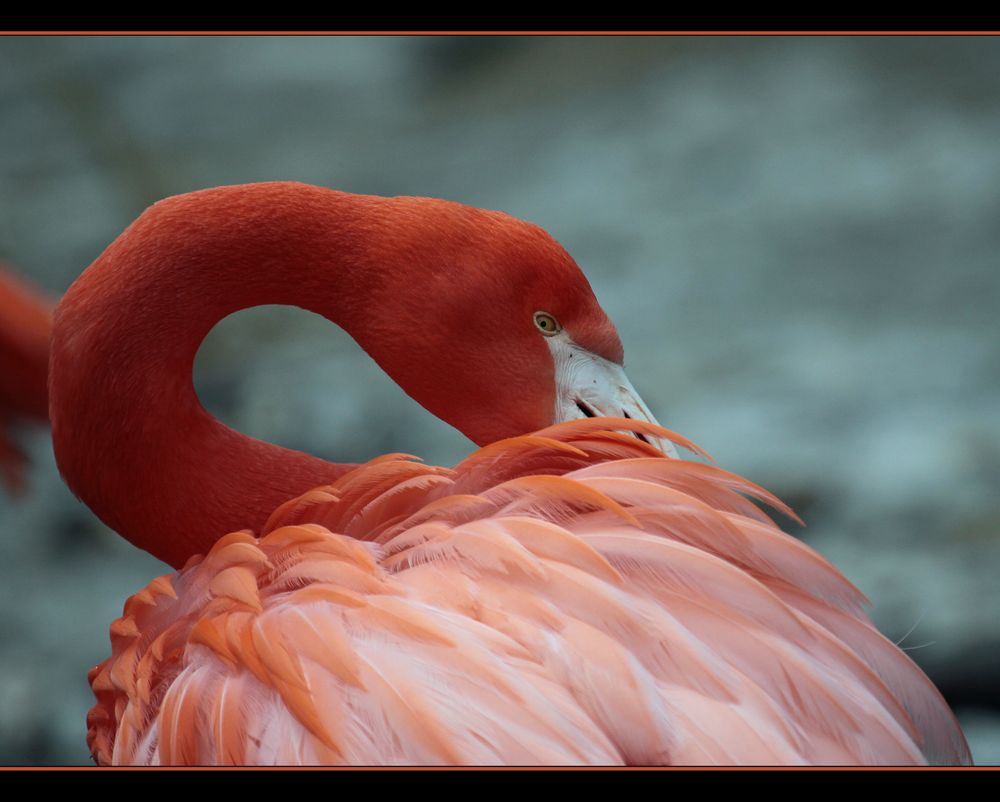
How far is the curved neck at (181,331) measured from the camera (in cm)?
117

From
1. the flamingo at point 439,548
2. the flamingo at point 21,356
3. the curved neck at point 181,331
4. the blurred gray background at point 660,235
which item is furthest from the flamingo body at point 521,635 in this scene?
the blurred gray background at point 660,235

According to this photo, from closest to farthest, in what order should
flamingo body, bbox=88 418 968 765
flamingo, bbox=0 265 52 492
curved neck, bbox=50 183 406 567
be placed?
1. flamingo body, bbox=88 418 968 765
2. curved neck, bbox=50 183 406 567
3. flamingo, bbox=0 265 52 492

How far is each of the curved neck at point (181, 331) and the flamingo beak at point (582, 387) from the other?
0.20 meters

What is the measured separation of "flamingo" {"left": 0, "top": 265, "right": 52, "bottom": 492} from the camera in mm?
1512

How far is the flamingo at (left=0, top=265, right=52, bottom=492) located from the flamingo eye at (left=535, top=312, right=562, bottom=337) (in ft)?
2.40

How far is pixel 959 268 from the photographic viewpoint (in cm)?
197

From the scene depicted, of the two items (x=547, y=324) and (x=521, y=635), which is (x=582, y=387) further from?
(x=521, y=635)

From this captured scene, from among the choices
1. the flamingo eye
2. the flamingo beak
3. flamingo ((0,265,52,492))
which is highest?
the flamingo eye

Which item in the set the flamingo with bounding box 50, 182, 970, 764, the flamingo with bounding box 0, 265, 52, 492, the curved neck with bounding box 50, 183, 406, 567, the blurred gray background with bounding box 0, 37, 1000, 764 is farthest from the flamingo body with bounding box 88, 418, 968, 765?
the blurred gray background with bounding box 0, 37, 1000, 764

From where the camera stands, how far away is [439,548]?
0.99 metres

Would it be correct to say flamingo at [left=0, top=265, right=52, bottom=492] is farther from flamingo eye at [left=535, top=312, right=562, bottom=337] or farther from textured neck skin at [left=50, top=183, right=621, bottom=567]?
flamingo eye at [left=535, top=312, right=562, bottom=337]

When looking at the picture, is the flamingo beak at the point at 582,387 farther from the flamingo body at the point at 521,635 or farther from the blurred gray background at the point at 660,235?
the blurred gray background at the point at 660,235

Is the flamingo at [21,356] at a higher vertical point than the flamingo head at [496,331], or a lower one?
lower

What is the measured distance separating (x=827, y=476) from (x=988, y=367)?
40 cm
